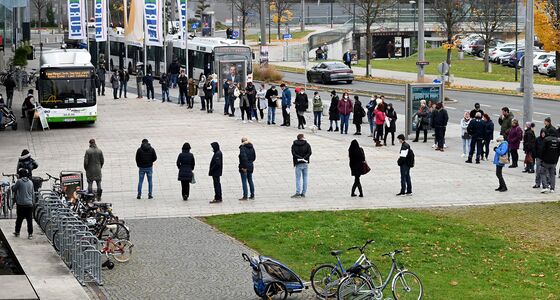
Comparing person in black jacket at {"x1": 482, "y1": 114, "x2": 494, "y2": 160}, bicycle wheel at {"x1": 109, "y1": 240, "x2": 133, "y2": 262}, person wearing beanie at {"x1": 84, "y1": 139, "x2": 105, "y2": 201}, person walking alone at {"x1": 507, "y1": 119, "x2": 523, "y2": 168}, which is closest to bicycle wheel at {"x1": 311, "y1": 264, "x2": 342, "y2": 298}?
bicycle wheel at {"x1": 109, "y1": 240, "x2": 133, "y2": 262}

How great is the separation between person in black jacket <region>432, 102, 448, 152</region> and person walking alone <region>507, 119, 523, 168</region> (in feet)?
10.8

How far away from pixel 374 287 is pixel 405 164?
1001 centimetres

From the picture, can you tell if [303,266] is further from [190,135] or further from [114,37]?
[114,37]

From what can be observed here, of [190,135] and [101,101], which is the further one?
[101,101]

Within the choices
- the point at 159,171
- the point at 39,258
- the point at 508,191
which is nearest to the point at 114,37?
the point at 159,171

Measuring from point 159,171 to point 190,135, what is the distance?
24.1 feet

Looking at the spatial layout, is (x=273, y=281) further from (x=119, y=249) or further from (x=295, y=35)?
(x=295, y=35)

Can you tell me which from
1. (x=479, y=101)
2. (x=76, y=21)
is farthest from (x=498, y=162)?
(x=76, y=21)

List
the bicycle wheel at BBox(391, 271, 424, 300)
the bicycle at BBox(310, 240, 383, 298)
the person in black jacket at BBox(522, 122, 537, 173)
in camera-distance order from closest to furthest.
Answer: the bicycle wheel at BBox(391, 271, 424, 300) < the bicycle at BBox(310, 240, 383, 298) < the person in black jacket at BBox(522, 122, 537, 173)

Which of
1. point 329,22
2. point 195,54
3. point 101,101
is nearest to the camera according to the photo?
point 101,101

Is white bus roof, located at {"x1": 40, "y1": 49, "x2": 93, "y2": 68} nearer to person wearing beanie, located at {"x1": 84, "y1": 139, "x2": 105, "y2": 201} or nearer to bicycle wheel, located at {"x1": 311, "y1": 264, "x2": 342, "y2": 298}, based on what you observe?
person wearing beanie, located at {"x1": 84, "y1": 139, "x2": 105, "y2": 201}

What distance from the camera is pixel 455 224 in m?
22.2

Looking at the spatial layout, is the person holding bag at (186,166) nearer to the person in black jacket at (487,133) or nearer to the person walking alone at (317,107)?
the person in black jacket at (487,133)

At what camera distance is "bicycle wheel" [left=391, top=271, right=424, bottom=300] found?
15.8 m
